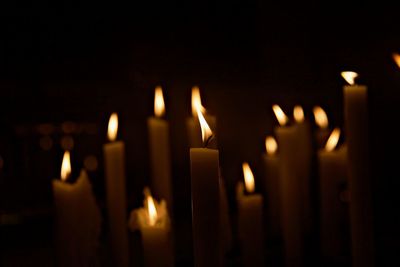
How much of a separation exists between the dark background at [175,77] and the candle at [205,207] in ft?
1.71

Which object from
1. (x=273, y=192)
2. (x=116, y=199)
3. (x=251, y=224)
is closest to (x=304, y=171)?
(x=273, y=192)

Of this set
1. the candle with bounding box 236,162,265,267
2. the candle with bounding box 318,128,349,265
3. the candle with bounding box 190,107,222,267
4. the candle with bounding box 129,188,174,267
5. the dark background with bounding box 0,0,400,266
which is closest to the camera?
the candle with bounding box 190,107,222,267

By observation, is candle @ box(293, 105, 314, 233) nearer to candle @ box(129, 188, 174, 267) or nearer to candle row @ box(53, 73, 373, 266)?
candle row @ box(53, 73, 373, 266)

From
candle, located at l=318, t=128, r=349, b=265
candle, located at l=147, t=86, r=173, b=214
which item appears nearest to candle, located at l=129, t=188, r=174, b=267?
candle, located at l=147, t=86, r=173, b=214

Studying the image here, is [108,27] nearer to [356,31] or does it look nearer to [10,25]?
[10,25]

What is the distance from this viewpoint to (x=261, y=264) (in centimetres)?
72

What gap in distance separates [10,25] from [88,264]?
1.99 ft

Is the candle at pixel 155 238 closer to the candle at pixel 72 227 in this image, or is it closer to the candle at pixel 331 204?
the candle at pixel 72 227

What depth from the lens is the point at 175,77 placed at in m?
1.15

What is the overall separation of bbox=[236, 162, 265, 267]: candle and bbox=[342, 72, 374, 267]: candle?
16 cm

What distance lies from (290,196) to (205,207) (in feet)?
1.12

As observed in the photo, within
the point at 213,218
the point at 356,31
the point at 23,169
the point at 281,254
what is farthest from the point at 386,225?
the point at 23,169

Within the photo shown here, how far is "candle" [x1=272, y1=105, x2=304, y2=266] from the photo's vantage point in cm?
78

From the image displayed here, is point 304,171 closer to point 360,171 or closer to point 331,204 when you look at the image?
point 331,204
